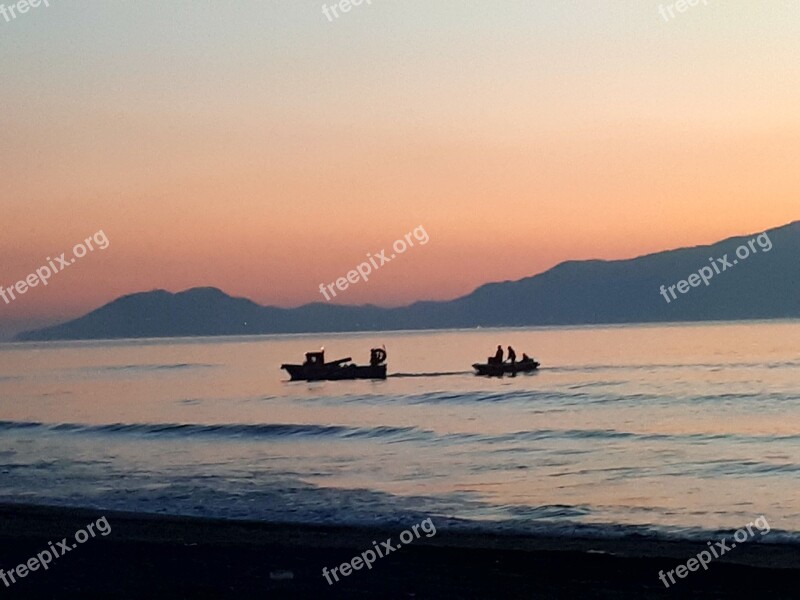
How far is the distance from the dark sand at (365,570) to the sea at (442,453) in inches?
86.0

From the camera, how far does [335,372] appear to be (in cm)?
7338

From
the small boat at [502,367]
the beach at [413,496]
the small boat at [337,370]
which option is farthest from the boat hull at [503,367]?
the beach at [413,496]

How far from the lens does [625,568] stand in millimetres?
12531

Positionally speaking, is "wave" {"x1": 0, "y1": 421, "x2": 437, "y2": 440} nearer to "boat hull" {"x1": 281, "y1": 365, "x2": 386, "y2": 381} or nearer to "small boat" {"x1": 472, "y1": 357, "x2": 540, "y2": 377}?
"boat hull" {"x1": 281, "y1": 365, "x2": 386, "y2": 381}

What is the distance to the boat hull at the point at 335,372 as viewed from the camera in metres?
72.2

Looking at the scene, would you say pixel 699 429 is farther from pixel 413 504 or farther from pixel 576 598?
pixel 576 598

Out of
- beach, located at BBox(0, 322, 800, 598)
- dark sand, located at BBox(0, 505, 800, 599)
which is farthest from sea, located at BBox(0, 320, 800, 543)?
dark sand, located at BBox(0, 505, 800, 599)

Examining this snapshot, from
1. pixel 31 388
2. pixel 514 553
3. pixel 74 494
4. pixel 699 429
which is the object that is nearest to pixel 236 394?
pixel 31 388

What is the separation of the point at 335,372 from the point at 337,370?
0.20 m

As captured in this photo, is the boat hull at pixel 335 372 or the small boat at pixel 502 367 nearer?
the small boat at pixel 502 367

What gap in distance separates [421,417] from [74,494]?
26.0 meters

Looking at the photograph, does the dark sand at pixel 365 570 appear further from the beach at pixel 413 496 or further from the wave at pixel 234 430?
the wave at pixel 234 430

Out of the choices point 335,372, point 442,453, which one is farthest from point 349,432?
point 335,372

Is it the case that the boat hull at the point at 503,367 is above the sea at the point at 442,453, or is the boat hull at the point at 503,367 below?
above
